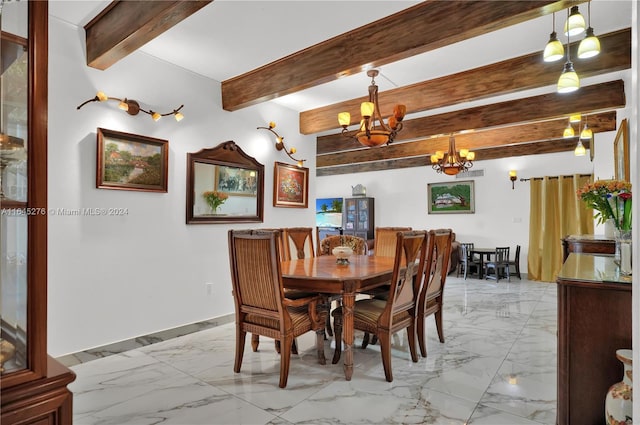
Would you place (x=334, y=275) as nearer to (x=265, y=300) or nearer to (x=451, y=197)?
(x=265, y=300)

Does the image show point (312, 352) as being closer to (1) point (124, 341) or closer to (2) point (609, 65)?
(1) point (124, 341)

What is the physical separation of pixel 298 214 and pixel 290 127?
1.23 m

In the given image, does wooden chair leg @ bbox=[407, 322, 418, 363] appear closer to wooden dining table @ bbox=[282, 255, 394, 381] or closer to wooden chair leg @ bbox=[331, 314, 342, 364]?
wooden dining table @ bbox=[282, 255, 394, 381]

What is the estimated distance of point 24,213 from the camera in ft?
3.41

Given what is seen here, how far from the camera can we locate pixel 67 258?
2883mm

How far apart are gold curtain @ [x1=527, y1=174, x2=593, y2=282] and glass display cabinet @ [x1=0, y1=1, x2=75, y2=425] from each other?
763 centimetres

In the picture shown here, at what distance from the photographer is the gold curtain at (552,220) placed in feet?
21.7

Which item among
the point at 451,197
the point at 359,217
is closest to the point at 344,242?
the point at 451,197

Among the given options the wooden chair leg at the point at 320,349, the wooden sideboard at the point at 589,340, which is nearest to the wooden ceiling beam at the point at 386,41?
the wooden sideboard at the point at 589,340

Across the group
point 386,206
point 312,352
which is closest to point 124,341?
point 312,352

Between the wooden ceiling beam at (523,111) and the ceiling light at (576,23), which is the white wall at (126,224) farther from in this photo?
the ceiling light at (576,23)

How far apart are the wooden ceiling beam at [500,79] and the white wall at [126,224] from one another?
1.93 metres

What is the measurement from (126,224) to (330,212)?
288 inches

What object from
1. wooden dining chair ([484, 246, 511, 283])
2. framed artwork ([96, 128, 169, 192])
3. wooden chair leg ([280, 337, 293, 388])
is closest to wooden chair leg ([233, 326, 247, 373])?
wooden chair leg ([280, 337, 293, 388])
